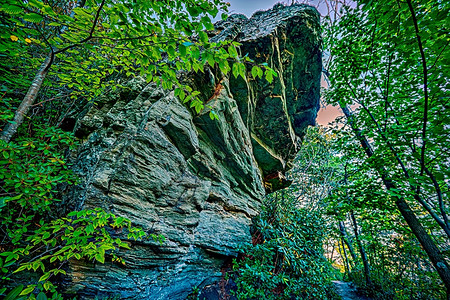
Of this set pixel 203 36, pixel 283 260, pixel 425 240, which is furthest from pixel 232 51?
pixel 425 240

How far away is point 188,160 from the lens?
14.4 ft

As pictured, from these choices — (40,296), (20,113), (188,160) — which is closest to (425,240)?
(188,160)

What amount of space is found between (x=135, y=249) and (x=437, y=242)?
8488mm

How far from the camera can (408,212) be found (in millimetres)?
4973

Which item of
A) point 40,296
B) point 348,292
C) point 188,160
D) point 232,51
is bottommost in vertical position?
point 348,292

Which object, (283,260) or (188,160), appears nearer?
(188,160)

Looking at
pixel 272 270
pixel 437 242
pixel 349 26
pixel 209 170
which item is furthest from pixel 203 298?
pixel 349 26

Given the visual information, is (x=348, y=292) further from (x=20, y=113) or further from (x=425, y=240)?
(x=20, y=113)

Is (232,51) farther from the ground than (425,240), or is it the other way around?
(232,51)

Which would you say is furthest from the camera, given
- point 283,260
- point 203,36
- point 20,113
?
point 283,260

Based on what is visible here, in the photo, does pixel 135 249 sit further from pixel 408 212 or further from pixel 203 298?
pixel 408 212

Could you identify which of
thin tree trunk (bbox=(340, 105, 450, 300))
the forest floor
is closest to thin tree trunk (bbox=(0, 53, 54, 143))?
thin tree trunk (bbox=(340, 105, 450, 300))

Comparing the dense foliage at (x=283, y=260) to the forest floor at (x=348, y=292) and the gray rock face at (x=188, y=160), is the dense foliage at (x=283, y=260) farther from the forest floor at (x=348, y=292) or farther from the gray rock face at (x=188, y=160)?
the forest floor at (x=348, y=292)

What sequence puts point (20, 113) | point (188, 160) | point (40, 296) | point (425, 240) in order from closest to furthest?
point (40, 296) < point (20, 113) < point (188, 160) < point (425, 240)
